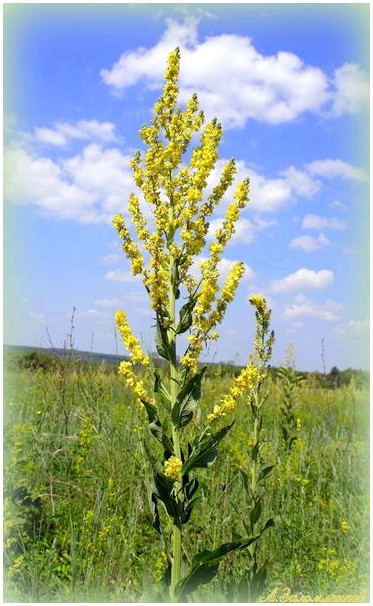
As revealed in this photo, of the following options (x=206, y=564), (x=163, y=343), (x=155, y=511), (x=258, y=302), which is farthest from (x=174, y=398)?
(x=258, y=302)

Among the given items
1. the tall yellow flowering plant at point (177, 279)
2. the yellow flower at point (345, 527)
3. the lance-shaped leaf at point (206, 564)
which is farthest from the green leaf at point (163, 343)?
the yellow flower at point (345, 527)

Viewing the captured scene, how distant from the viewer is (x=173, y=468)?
3266mm

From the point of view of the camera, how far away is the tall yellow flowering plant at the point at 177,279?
3412mm

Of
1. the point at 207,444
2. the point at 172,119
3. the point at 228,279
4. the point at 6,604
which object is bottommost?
the point at 6,604

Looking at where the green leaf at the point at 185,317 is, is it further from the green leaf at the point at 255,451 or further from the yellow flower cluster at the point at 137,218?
the green leaf at the point at 255,451

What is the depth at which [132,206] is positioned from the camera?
380 cm

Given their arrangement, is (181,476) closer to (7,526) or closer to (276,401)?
(7,526)

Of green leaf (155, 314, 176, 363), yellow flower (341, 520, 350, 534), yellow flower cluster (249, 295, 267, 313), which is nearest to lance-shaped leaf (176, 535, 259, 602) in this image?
green leaf (155, 314, 176, 363)

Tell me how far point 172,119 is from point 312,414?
815 centimetres

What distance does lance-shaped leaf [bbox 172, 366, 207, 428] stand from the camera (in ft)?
11.1

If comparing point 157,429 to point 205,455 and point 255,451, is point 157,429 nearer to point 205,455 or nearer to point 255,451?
point 205,455

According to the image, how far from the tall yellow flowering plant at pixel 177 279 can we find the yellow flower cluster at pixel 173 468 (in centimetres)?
5

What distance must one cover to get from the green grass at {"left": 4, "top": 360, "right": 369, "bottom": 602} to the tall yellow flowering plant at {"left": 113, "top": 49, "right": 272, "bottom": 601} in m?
0.27

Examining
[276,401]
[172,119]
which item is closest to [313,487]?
[172,119]
